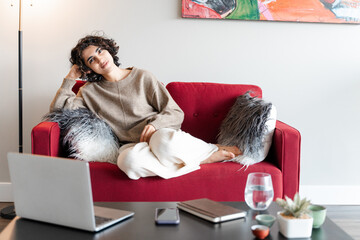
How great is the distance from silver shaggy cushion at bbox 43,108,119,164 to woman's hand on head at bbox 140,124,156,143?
165 mm

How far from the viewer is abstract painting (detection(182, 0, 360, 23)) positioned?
2.82 m

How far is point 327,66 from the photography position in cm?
293

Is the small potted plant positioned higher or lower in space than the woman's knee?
higher

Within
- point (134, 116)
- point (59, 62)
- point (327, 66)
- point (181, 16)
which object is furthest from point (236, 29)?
point (59, 62)

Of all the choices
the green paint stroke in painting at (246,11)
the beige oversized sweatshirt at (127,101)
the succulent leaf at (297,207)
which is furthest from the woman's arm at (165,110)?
the succulent leaf at (297,207)

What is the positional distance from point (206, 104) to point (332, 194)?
3.91 feet

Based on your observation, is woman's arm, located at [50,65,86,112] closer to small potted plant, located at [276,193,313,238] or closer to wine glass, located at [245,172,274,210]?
wine glass, located at [245,172,274,210]

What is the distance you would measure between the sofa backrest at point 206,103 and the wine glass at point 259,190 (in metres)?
1.27

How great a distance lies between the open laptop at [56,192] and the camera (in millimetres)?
1119

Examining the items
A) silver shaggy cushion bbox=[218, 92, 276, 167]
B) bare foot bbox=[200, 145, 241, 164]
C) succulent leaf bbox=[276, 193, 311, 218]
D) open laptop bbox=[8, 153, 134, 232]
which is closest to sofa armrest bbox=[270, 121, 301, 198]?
silver shaggy cushion bbox=[218, 92, 276, 167]

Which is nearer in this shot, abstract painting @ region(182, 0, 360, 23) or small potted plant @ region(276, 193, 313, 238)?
small potted plant @ region(276, 193, 313, 238)

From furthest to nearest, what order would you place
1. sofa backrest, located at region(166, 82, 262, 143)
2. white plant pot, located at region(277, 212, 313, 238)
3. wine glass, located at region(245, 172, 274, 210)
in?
sofa backrest, located at region(166, 82, 262, 143)
wine glass, located at region(245, 172, 274, 210)
white plant pot, located at region(277, 212, 313, 238)

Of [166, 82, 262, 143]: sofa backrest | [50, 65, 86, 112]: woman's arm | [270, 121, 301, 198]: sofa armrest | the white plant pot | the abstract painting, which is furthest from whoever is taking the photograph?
the abstract painting

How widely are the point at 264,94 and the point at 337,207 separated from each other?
93cm
